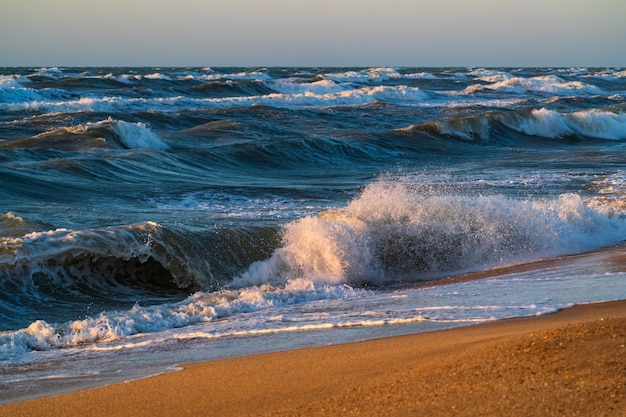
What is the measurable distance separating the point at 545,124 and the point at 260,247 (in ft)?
79.7

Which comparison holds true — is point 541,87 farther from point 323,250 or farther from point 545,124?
point 323,250

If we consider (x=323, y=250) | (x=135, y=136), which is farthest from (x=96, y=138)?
(x=323, y=250)

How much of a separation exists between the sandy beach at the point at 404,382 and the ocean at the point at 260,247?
0.50 meters

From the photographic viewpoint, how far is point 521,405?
3.60 metres

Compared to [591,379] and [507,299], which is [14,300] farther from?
[591,379]

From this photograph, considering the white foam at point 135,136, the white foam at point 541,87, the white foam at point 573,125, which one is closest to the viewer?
the white foam at point 135,136

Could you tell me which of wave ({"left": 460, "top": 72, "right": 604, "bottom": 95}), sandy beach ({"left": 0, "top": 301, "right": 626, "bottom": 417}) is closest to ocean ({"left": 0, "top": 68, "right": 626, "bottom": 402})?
sandy beach ({"left": 0, "top": 301, "right": 626, "bottom": 417})

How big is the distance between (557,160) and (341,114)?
15534 millimetres

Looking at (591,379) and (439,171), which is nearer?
(591,379)

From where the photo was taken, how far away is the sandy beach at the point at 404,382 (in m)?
3.70

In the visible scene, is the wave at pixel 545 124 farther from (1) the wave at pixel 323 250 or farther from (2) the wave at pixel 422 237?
(1) the wave at pixel 323 250

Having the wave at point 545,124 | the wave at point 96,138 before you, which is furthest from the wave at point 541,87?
the wave at point 96,138

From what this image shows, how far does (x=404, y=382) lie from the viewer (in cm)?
417

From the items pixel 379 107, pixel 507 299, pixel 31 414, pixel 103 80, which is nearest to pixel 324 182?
pixel 507 299
